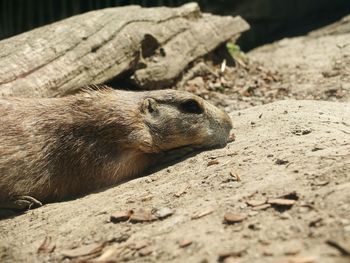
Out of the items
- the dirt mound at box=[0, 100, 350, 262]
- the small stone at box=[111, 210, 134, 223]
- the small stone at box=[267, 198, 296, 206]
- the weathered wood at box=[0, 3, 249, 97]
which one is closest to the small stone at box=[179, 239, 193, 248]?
the dirt mound at box=[0, 100, 350, 262]

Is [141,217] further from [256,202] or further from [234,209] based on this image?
[256,202]

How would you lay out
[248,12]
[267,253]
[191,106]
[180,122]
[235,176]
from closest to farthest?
[267,253] < [235,176] < [180,122] < [191,106] < [248,12]

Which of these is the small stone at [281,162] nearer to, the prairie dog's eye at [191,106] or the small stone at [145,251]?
the small stone at [145,251]

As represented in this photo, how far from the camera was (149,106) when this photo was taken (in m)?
6.46

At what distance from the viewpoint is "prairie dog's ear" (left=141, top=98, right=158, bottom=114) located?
6418 mm

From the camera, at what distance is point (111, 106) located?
6.30m

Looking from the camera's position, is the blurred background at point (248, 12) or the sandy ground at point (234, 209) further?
the blurred background at point (248, 12)

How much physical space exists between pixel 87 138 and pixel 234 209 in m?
2.34

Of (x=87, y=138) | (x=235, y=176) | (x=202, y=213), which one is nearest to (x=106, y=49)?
(x=87, y=138)

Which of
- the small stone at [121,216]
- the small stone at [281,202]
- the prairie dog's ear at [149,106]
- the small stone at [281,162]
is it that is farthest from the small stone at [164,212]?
the prairie dog's ear at [149,106]

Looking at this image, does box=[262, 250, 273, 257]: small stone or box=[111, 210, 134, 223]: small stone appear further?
box=[111, 210, 134, 223]: small stone

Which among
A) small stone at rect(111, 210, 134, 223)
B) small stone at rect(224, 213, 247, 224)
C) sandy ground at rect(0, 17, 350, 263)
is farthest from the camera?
small stone at rect(111, 210, 134, 223)

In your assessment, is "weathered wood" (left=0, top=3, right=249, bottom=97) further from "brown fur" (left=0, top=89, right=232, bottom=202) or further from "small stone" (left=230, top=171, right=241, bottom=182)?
"small stone" (left=230, top=171, right=241, bottom=182)

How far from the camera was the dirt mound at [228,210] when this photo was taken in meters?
3.70
